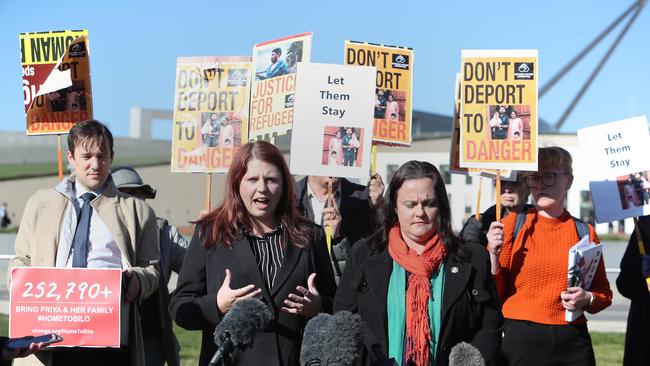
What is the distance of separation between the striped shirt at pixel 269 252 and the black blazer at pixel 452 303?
0.39 m

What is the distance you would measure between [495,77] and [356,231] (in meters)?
1.58

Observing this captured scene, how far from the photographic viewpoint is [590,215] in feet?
159

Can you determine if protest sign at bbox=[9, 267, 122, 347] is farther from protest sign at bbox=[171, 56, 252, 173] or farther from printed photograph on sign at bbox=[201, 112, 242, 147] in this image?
printed photograph on sign at bbox=[201, 112, 242, 147]

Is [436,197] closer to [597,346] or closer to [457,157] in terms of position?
[457,157]

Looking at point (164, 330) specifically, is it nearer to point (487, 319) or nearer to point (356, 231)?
point (356, 231)

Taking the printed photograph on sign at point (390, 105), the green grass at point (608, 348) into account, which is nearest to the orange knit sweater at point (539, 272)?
Answer: the printed photograph on sign at point (390, 105)

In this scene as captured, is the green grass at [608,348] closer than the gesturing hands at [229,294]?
No

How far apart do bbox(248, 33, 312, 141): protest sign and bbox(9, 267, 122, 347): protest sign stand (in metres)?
2.39

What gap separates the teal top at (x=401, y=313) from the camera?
439 cm

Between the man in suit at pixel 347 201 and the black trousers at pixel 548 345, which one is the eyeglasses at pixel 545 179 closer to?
→ the black trousers at pixel 548 345

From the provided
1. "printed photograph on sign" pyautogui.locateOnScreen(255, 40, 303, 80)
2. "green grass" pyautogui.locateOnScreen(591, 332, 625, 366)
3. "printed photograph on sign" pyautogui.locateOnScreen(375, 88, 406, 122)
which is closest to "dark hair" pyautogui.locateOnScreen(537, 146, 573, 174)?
"printed photograph on sign" pyautogui.locateOnScreen(375, 88, 406, 122)

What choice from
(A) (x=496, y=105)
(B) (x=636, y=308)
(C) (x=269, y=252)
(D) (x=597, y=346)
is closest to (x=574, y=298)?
(B) (x=636, y=308)

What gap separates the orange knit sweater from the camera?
5512 mm

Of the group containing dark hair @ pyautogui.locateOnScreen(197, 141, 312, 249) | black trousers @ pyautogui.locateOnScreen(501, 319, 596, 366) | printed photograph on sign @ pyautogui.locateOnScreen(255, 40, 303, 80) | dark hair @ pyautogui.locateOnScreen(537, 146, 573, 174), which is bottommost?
black trousers @ pyautogui.locateOnScreen(501, 319, 596, 366)
